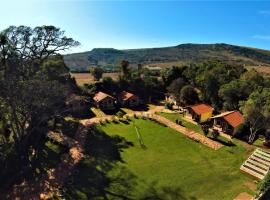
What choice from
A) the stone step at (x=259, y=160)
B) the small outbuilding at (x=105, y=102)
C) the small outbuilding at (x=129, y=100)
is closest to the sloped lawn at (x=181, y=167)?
the stone step at (x=259, y=160)

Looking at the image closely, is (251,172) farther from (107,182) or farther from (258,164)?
(107,182)

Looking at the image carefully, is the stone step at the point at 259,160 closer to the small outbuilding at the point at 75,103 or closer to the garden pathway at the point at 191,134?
the garden pathway at the point at 191,134

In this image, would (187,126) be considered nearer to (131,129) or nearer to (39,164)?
(131,129)

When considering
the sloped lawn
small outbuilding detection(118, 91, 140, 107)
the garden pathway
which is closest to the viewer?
the sloped lawn

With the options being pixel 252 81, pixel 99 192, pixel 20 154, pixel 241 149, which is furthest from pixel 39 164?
pixel 252 81

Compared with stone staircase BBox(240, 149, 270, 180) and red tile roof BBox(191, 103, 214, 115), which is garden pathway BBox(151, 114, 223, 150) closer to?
stone staircase BBox(240, 149, 270, 180)

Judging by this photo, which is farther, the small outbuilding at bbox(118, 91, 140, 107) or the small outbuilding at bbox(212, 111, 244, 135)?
the small outbuilding at bbox(118, 91, 140, 107)

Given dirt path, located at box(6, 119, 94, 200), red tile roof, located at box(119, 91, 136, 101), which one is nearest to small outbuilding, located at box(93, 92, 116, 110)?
red tile roof, located at box(119, 91, 136, 101)
